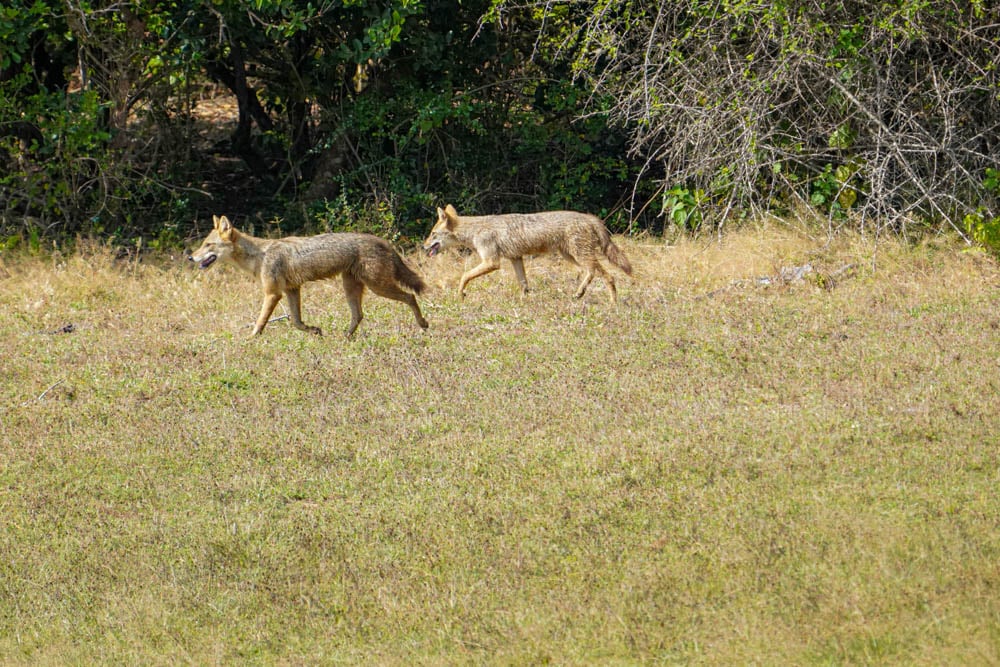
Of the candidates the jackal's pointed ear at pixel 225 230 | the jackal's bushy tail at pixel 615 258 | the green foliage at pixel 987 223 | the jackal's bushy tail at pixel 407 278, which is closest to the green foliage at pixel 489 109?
the green foliage at pixel 987 223

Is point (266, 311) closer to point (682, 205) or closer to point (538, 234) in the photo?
point (538, 234)

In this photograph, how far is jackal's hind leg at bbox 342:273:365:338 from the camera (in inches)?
445

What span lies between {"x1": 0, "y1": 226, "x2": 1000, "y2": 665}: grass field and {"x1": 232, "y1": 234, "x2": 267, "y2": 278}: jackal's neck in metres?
0.72

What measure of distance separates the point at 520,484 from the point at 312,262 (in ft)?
13.4

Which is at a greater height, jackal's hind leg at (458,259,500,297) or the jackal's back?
the jackal's back

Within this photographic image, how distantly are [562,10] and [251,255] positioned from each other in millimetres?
6235

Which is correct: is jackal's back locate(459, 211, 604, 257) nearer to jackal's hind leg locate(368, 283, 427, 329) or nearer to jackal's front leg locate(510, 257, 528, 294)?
jackal's front leg locate(510, 257, 528, 294)

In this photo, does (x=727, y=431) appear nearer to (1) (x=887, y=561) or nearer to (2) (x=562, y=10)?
(1) (x=887, y=561)

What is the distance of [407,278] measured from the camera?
1136cm

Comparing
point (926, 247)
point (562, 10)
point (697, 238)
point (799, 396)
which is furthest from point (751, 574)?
point (562, 10)

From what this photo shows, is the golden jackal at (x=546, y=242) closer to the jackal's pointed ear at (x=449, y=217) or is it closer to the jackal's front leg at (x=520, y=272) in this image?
the jackal's front leg at (x=520, y=272)

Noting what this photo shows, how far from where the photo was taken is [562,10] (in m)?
15.5

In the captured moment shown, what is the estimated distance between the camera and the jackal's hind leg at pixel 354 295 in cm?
1130

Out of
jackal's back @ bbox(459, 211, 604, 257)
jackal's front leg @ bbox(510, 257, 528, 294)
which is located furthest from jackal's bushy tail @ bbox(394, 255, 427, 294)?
jackal's front leg @ bbox(510, 257, 528, 294)
